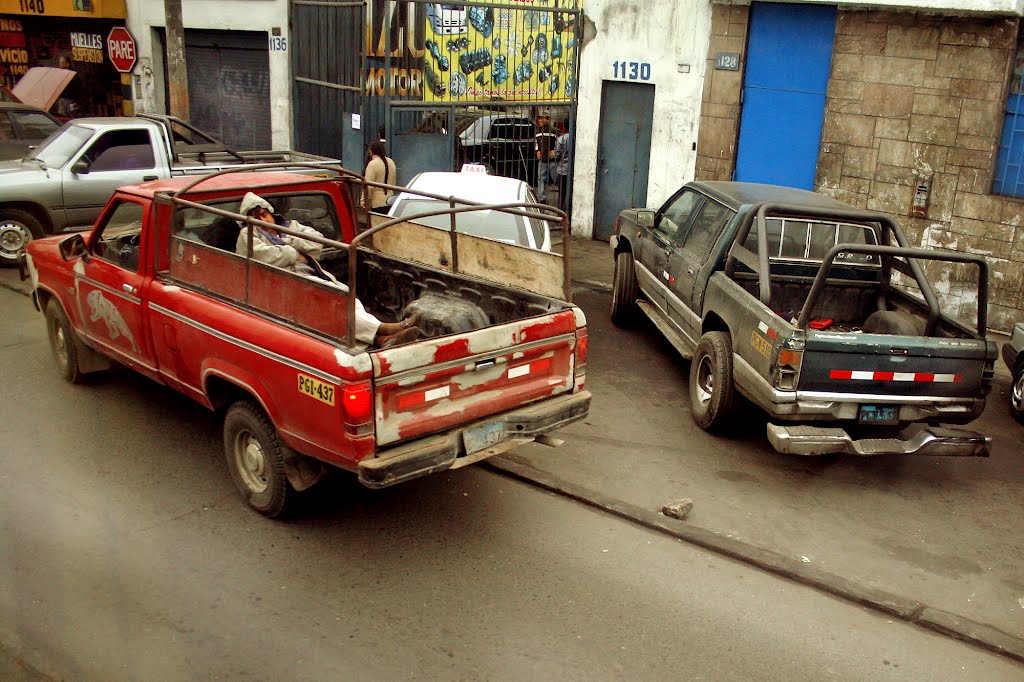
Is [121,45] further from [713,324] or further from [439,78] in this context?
[713,324]

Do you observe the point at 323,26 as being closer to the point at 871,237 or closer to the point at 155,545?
the point at 871,237

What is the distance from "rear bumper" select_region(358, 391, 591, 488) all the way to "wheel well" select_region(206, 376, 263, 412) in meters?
1.22

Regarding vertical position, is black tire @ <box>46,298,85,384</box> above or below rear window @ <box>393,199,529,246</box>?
below

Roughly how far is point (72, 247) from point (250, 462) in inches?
106

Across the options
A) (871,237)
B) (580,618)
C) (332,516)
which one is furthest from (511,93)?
(580,618)

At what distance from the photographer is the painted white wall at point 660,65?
13055 mm

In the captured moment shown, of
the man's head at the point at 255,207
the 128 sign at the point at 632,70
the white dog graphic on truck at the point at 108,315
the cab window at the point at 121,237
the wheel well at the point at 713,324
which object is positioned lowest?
the wheel well at the point at 713,324

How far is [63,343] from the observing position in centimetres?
778

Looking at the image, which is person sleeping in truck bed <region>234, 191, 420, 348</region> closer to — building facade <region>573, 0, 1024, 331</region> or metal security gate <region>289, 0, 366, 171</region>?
building facade <region>573, 0, 1024, 331</region>

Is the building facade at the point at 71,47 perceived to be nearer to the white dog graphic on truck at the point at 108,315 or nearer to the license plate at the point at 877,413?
the white dog graphic on truck at the point at 108,315

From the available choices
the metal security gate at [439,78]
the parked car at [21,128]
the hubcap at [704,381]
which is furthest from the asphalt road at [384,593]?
the parked car at [21,128]

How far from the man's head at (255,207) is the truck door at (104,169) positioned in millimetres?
5691

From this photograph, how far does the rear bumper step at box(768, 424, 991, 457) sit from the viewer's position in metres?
6.28

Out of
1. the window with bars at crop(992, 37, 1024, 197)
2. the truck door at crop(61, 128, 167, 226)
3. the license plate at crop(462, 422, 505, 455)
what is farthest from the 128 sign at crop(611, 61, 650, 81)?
the license plate at crop(462, 422, 505, 455)
